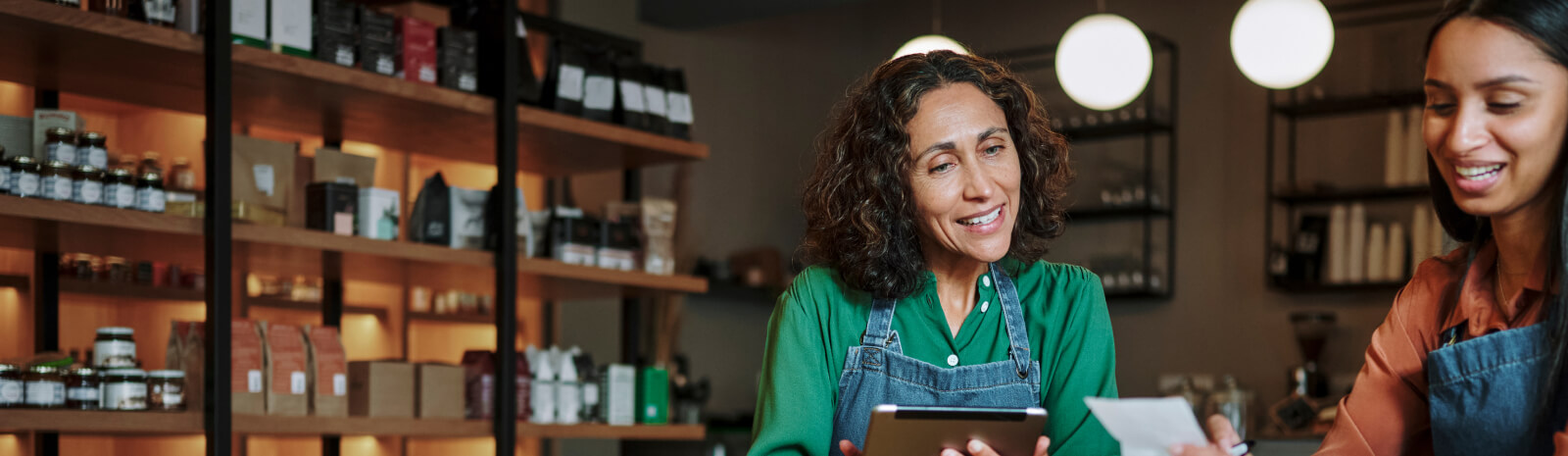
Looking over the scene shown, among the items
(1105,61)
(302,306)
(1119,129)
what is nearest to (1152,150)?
(1119,129)

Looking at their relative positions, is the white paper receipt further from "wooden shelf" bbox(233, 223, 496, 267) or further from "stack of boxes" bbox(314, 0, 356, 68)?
"stack of boxes" bbox(314, 0, 356, 68)

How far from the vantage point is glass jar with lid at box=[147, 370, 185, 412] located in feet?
9.22

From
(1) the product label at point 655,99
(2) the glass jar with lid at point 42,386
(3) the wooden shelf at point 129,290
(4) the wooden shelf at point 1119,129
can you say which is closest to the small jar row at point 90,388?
(2) the glass jar with lid at point 42,386

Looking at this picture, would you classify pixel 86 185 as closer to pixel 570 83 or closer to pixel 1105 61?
pixel 570 83

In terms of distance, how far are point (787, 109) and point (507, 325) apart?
4760 mm

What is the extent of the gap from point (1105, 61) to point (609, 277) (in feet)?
6.12

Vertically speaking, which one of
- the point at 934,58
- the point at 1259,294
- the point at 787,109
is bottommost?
the point at 1259,294

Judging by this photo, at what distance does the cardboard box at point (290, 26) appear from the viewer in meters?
3.01

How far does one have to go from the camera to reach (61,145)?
2.71 metres

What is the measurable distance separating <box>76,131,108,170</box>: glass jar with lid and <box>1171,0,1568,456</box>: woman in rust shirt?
233cm

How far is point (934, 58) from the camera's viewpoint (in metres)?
1.85

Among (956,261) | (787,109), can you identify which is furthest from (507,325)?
(787,109)

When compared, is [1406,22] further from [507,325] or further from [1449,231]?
[1449,231]

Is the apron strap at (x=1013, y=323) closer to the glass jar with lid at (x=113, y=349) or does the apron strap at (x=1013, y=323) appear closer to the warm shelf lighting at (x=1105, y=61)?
the glass jar with lid at (x=113, y=349)
